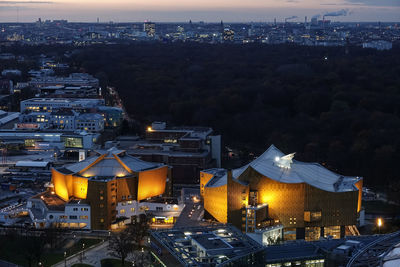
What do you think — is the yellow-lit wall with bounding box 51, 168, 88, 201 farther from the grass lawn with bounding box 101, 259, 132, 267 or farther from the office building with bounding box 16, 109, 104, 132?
the office building with bounding box 16, 109, 104, 132

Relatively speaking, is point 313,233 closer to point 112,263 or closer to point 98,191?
point 112,263

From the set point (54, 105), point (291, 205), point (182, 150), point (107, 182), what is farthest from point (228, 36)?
point (291, 205)

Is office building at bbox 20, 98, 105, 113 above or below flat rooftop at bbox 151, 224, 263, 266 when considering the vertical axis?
below

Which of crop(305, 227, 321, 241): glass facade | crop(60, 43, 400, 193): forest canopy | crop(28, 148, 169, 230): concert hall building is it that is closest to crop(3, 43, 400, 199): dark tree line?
crop(60, 43, 400, 193): forest canopy

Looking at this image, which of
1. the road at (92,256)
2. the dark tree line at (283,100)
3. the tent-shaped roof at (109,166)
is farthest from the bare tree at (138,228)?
the dark tree line at (283,100)

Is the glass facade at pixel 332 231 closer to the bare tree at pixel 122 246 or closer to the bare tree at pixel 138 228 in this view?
the bare tree at pixel 138 228

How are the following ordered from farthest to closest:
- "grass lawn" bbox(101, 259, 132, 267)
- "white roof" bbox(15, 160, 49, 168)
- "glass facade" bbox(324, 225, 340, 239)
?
"white roof" bbox(15, 160, 49, 168) < "glass facade" bbox(324, 225, 340, 239) < "grass lawn" bbox(101, 259, 132, 267)

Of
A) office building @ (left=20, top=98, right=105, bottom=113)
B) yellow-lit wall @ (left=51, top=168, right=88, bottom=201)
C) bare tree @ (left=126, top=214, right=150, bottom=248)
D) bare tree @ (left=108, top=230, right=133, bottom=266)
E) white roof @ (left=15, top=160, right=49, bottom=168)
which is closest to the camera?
bare tree @ (left=108, top=230, right=133, bottom=266)

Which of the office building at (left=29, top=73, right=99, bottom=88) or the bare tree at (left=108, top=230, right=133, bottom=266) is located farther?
the office building at (left=29, top=73, right=99, bottom=88)

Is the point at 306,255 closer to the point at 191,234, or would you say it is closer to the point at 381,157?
the point at 191,234
